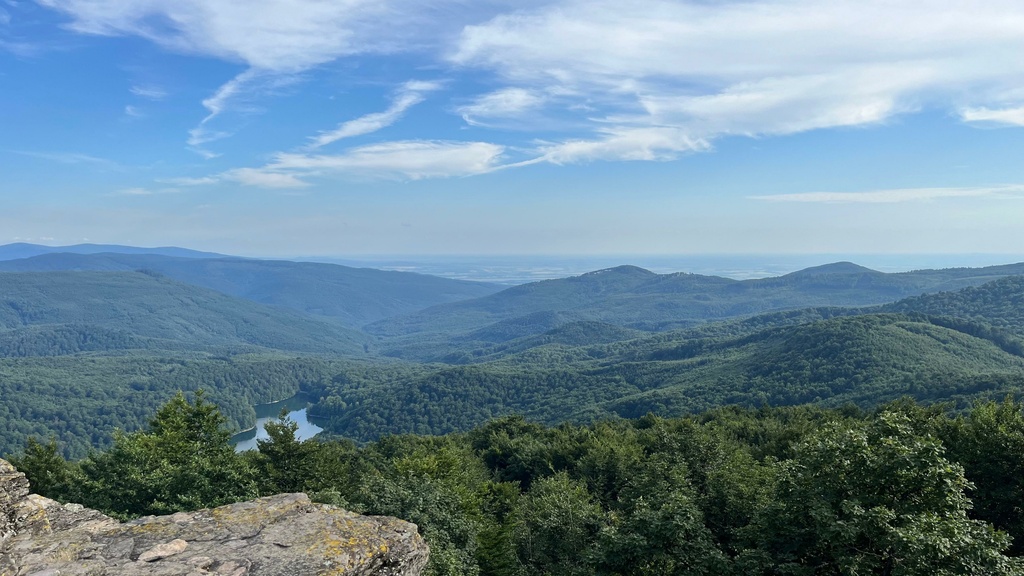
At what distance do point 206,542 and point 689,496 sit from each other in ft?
69.2

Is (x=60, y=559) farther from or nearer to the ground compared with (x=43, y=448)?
farther from the ground

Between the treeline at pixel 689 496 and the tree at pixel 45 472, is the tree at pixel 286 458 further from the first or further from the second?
the tree at pixel 45 472

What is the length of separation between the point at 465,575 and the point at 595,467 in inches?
1102

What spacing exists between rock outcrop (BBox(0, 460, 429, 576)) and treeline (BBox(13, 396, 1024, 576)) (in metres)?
8.04

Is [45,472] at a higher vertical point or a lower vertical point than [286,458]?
lower

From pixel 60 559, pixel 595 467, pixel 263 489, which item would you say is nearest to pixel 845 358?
pixel 595 467

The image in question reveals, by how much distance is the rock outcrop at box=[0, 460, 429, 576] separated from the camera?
441 inches

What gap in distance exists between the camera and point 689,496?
24906 millimetres

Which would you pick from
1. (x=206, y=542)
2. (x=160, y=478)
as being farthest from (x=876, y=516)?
(x=160, y=478)

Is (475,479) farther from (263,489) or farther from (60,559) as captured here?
(60,559)

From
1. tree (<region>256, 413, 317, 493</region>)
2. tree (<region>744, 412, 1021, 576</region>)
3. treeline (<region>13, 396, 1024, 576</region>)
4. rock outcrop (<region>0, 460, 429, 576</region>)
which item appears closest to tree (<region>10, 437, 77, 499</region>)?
treeline (<region>13, 396, 1024, 576</region>)

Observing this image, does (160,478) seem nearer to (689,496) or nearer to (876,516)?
(689,496)

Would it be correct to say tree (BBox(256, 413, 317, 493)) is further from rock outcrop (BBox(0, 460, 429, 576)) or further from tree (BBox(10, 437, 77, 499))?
rock outcrop (BBox(0, 460, 429, 576))

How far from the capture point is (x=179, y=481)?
30062mm
